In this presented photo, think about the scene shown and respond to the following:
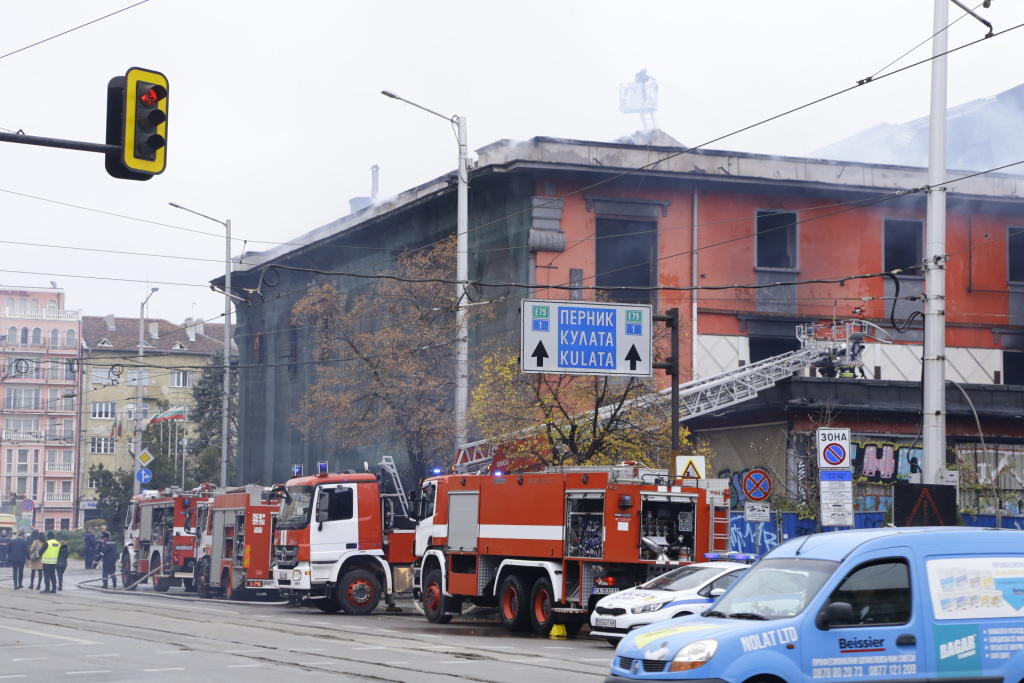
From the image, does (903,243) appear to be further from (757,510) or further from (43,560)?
(43,560)

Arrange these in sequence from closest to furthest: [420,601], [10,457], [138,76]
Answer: [138,76] < [420,601] < [10,457]

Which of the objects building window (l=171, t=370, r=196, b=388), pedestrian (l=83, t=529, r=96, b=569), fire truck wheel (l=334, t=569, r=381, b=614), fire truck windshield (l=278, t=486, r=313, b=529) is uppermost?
building window (l=171, t=370, r=196, b=388)

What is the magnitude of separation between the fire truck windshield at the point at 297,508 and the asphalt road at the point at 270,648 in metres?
1.90

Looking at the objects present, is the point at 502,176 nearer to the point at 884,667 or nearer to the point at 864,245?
the point at 864,245

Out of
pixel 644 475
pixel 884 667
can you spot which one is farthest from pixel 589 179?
pixel 884 667

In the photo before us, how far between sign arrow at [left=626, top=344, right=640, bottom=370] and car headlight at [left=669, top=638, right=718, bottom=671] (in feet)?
48.1

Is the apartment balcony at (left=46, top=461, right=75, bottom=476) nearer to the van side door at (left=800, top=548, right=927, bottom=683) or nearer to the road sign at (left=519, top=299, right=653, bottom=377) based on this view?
the road sign at (left=519, top=299, right=653, bottom=377)

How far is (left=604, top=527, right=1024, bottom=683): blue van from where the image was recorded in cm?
897

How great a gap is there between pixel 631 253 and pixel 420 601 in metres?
16.4

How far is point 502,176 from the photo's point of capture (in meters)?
37.2

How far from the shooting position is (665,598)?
16.7 metres

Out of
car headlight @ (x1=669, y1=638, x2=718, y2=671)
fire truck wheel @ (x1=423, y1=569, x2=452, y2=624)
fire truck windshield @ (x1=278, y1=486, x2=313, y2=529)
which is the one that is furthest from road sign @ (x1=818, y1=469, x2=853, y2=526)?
fire truck windshield @ (x1=278, y1=486, x2=313, y2=529)

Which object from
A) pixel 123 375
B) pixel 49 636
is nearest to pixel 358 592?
pixel 49 636

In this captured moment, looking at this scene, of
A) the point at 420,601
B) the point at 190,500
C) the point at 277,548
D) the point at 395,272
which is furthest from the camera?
the point at 395,272
